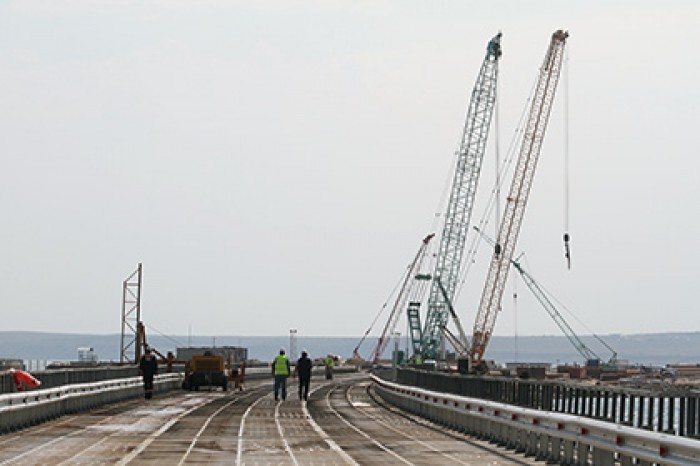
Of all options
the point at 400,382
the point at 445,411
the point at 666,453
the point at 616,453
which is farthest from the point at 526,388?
the point at 400,382

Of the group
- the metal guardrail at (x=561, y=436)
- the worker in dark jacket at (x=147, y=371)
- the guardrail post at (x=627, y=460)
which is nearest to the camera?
the metal guardrail at (x=561, y=436)

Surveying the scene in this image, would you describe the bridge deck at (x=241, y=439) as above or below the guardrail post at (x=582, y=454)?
below

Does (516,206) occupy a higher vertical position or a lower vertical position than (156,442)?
higher

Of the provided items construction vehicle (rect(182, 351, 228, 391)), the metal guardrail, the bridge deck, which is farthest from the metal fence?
construction vehicle (rect(182, 351, 228, 391))

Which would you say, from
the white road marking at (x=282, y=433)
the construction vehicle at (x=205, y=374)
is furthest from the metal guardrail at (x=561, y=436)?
the construction vehicle at (x=205, y=374)

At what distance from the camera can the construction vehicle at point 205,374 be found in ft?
219

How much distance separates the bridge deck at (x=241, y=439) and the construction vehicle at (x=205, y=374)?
20.0 meters

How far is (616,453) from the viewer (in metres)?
22.2

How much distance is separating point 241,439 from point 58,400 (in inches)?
382

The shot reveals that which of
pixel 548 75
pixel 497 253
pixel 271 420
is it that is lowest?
pixel 271 420

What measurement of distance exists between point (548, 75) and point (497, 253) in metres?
18.4

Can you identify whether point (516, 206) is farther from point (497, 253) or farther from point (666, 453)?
point (666, 453)

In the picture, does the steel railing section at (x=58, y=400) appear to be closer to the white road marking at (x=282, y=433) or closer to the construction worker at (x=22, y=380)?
the construction worker at (x=22, y=380)

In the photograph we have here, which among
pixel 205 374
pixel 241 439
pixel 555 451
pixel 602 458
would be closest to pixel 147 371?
pixel 205 374
